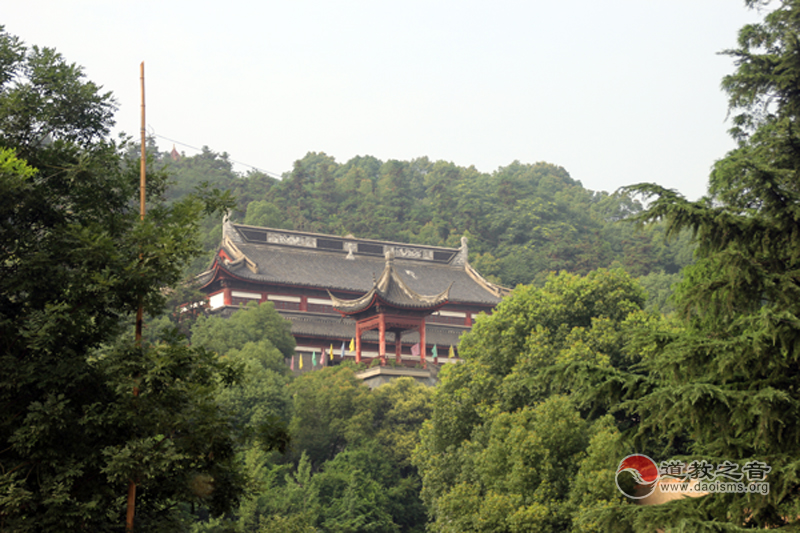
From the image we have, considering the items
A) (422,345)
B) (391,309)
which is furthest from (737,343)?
(391,309)

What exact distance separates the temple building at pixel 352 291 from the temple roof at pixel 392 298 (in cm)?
4

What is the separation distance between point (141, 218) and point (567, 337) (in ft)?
44.6

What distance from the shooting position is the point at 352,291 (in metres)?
43.8

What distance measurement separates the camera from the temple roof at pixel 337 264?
4228 centimetres

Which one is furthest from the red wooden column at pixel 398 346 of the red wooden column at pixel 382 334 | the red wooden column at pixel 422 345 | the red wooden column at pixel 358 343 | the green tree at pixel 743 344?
the green tree at pixel 743 344

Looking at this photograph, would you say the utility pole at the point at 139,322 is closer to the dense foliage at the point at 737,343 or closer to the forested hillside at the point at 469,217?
the dense foliage at the point at 737,343

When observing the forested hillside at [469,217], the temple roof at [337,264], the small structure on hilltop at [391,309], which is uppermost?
the forested hillside at [469,217]

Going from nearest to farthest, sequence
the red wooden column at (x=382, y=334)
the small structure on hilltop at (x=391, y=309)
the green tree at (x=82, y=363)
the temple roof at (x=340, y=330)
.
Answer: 1. the green tree at (x=82, y=363)
2. the red wooden column at (x=382, y=334)
3. the small structure on hilltop at (x=391, y=309)
4. the temple roof at (x=340, y=330)

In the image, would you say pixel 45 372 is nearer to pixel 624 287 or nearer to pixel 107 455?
pixel 107 455

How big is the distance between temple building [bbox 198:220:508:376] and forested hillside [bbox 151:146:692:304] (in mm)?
10358

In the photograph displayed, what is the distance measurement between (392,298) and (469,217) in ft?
121

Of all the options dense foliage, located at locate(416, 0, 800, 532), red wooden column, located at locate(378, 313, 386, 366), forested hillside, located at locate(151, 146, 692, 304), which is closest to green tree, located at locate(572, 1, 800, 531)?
dense foliage, located at locate(416, 0, 800, 532)

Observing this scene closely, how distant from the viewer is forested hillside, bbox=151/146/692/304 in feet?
204

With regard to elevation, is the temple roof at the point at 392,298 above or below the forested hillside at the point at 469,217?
below
